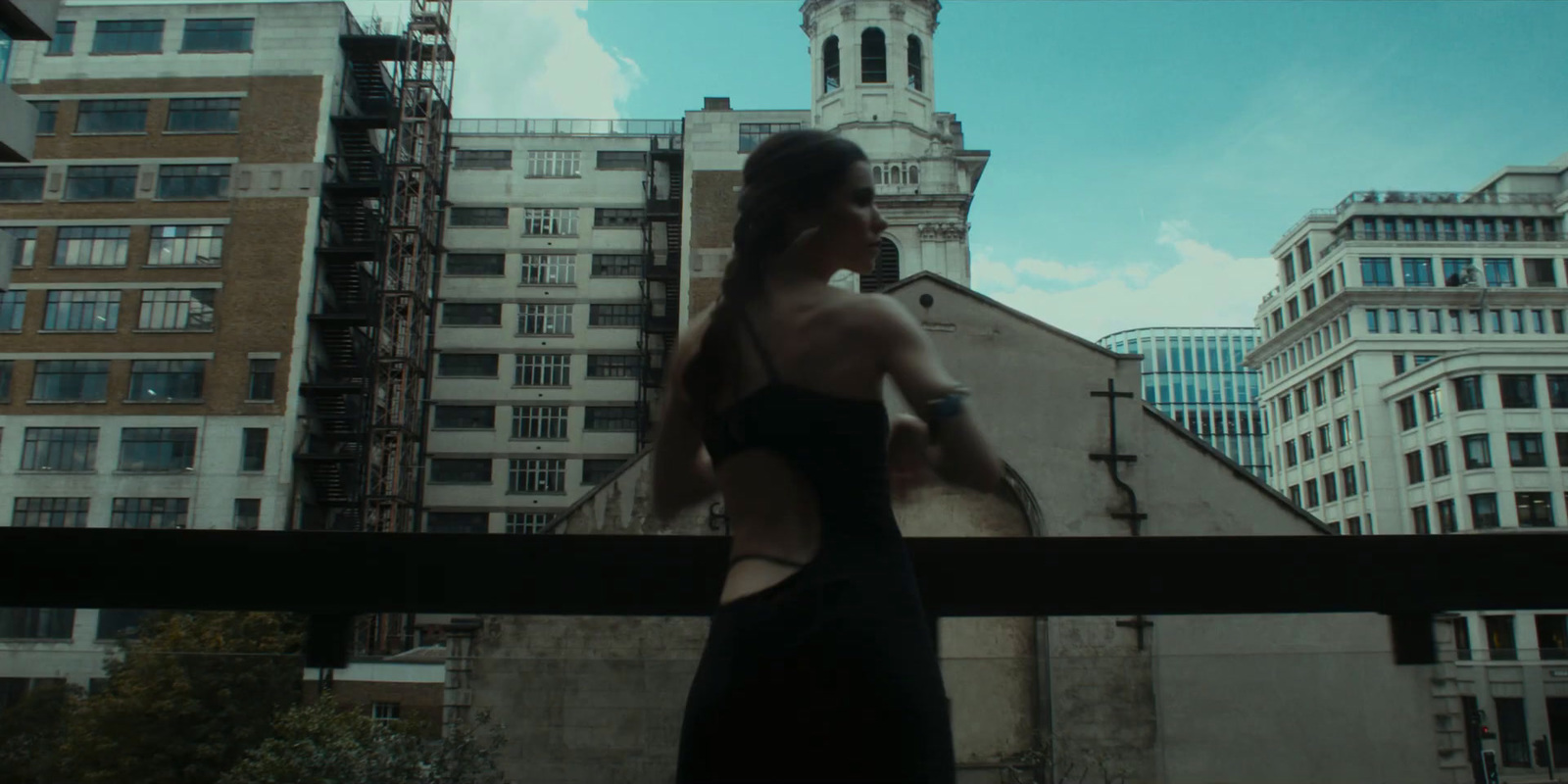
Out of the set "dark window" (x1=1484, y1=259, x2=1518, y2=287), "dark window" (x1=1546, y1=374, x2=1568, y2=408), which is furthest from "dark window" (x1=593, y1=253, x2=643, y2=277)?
"dark window" (x1=1484, y1=259, x2=1518, y2=287)

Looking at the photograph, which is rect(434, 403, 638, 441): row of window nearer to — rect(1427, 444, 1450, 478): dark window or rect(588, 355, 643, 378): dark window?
rect(588, 355, 643, 378): dark window

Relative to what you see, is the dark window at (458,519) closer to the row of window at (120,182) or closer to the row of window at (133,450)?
the row of window at (133,450)

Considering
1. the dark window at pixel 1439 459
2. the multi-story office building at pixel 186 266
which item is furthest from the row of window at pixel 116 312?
the dark window at pixel 1439 459

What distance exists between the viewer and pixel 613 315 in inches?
2149

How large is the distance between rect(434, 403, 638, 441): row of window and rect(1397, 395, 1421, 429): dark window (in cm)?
4596

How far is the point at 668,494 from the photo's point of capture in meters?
2.57

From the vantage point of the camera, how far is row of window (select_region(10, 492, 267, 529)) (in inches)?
1652

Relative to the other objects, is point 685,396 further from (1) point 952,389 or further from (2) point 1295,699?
(2) point 1295,699

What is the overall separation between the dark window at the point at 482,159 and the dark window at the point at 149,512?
71.6ft

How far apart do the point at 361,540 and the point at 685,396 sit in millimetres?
1804

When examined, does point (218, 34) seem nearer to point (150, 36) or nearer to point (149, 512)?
point (150, 36)

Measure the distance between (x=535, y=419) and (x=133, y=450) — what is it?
16754mm

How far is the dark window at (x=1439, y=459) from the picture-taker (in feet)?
201

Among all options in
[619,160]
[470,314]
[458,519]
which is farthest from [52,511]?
[619,160]
